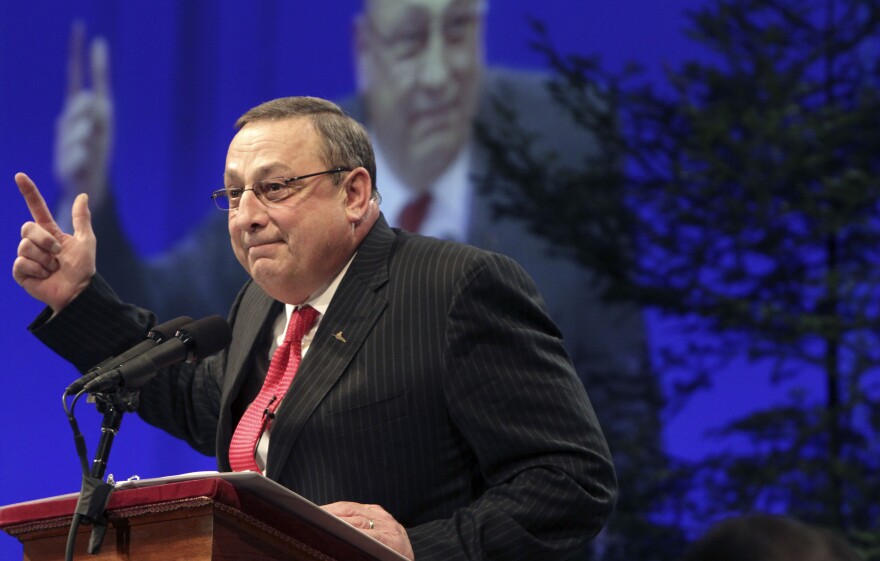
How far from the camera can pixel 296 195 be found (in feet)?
7.91

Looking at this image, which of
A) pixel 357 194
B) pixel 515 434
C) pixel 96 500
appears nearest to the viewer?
pixel 96 500

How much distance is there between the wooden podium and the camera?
171 centimetres

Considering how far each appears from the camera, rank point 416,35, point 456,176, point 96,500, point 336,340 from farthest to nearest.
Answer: point 456,176
point 416,35
point 336,340
point 96,500

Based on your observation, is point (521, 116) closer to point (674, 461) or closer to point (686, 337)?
point (686, 337)

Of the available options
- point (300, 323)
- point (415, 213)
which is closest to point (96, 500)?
point (300, 323)

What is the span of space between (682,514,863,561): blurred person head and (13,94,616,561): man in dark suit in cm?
50

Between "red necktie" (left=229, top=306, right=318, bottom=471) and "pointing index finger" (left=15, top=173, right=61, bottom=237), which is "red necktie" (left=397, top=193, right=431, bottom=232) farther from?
"pointing index finger" (left=15, top=173, right=61, bottom=237)

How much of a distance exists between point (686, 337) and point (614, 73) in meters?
1.31

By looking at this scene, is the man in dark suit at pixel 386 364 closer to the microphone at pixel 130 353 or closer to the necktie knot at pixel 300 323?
the necktie knot at pixel 300 323

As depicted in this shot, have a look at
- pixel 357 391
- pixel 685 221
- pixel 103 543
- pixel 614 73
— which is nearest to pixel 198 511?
pixel 103 543

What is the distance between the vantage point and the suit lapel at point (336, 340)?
2307mm

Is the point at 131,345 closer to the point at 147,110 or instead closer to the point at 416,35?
the point at 147,110

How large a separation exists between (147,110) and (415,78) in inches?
50.2

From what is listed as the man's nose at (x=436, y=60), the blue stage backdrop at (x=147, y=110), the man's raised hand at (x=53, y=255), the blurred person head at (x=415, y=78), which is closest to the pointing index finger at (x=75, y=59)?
the blue stage backdrop at (x=147, y=110)
